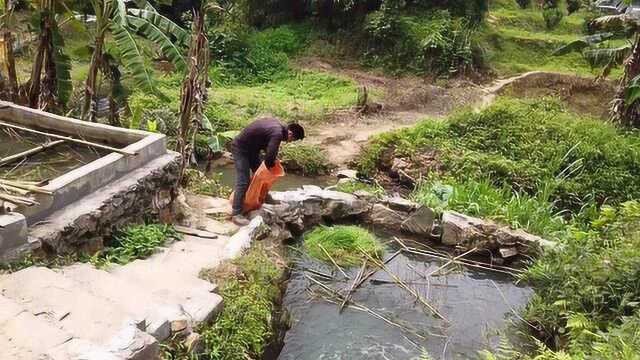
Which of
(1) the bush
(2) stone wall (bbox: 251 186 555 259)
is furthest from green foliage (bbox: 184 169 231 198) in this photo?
(1) the bush

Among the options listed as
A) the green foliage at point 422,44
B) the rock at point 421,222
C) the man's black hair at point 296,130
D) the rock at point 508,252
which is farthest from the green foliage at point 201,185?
the green foliage at point 422,44

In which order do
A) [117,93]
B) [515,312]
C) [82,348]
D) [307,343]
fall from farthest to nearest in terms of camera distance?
[117,93], [515,312], [307,343], [82,348]

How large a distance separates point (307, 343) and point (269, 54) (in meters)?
15.0

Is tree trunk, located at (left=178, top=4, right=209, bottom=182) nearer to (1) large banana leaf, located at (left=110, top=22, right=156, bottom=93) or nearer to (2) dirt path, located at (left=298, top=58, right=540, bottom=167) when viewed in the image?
(1) large banana leaf, located at (left=110, top=22, right=156, bottom=93)

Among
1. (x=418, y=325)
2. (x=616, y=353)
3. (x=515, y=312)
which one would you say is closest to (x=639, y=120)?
(x=515, y=312)

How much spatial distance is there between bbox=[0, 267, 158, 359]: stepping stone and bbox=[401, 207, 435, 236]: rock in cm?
591

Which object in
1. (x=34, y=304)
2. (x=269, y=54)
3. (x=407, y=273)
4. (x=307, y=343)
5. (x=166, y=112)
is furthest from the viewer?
(x=269, y=54)

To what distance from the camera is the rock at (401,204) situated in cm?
1030

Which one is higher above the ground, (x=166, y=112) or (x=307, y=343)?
(x=166, y=112)

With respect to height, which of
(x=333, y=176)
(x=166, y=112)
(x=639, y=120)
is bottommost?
(x=333, y=176)

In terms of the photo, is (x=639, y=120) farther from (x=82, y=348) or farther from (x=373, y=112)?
(x=82, y=348)

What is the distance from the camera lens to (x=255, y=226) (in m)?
8.09

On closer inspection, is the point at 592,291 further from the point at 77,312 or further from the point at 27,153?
the point at 27,153

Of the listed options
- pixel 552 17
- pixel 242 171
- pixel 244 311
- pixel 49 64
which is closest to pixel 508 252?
pixel 242 171
